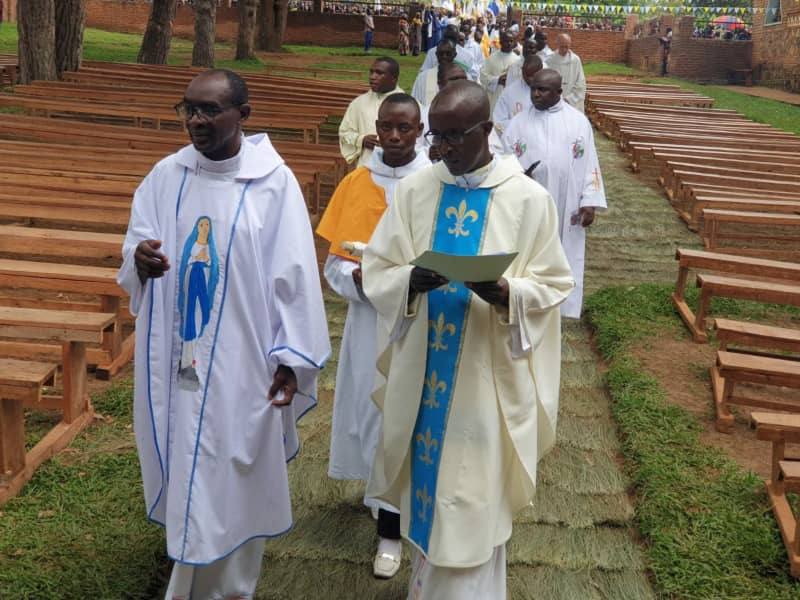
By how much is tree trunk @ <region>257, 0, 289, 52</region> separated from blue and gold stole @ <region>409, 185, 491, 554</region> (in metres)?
31.7

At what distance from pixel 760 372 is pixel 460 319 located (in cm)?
264

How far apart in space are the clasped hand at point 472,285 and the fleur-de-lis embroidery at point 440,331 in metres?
0.13

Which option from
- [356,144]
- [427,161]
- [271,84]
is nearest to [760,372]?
[427,161]

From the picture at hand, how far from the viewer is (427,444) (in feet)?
11.1

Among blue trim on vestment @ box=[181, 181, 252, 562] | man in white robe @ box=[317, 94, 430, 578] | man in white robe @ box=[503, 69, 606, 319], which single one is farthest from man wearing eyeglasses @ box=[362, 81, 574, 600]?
man in white robe @ box=[503, 69, 606, 319]

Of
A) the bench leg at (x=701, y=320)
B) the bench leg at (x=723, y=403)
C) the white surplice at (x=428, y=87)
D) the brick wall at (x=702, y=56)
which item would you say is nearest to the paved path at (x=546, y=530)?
the bench leg at (x=723, y=403)

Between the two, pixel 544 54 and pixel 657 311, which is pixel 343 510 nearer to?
pixel 657 311

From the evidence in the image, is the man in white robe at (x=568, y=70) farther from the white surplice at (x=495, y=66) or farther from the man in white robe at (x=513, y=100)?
the man in white robe at (x=513, y=100)

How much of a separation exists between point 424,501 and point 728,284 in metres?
4.12

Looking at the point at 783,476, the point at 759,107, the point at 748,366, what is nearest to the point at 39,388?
the point at 783,476

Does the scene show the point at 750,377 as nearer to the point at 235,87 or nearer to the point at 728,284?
the point at 728,284

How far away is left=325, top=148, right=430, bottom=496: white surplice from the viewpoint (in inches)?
163

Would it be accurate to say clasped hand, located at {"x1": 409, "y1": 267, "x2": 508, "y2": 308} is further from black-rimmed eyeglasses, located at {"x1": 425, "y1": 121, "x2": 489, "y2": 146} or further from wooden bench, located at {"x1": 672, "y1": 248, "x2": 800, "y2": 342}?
wooden bench, located at {"x1": 672, "y1": 248, "x2": 800, "y2": 342}

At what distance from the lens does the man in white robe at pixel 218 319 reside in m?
3.47
